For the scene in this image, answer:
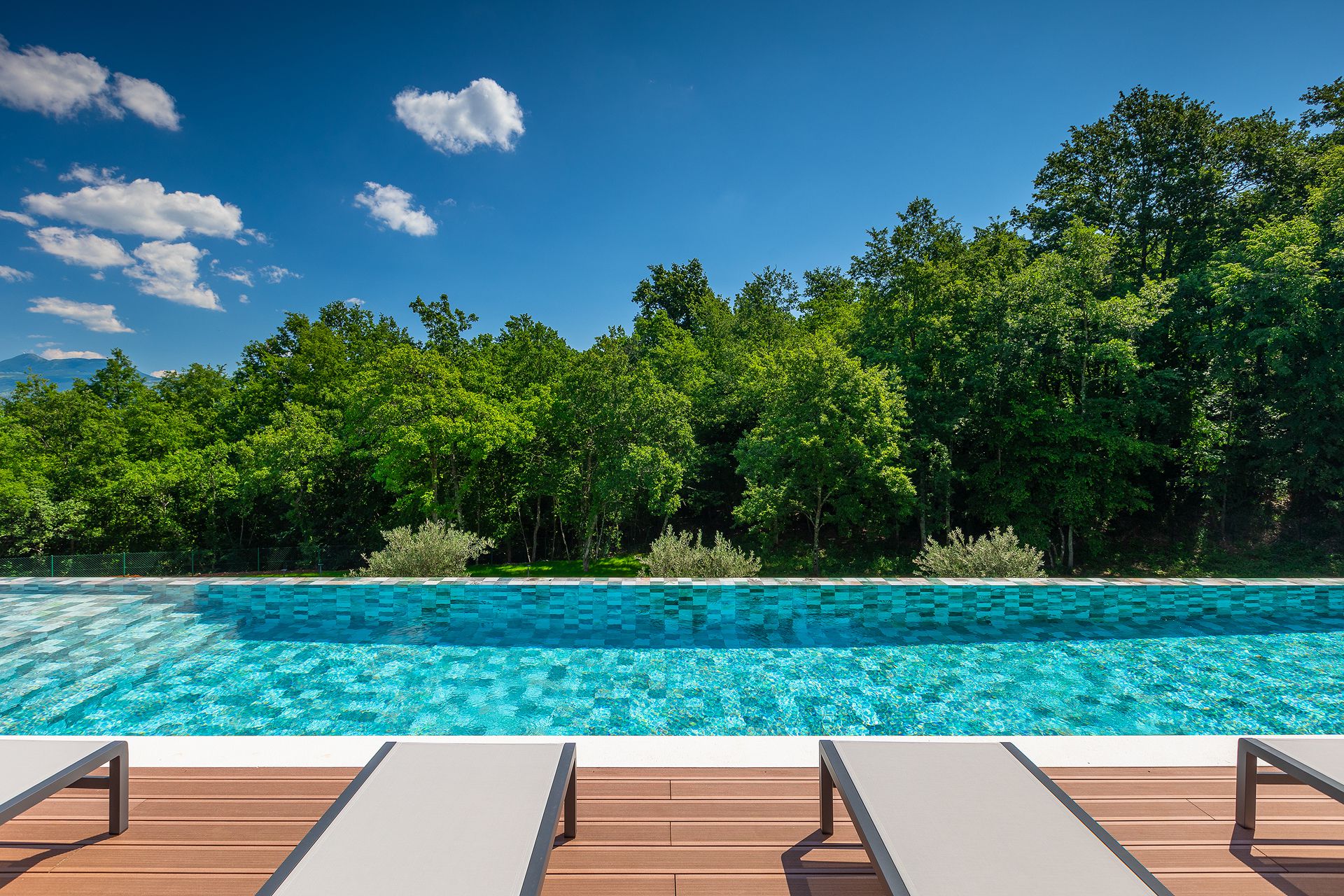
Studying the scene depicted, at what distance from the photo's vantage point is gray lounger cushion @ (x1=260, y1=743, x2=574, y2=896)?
1.51m

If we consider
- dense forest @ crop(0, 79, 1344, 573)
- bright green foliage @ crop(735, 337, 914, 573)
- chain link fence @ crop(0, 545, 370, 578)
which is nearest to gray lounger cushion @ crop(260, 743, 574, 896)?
bright green foliage @ crop(735, 337, 914, 573)

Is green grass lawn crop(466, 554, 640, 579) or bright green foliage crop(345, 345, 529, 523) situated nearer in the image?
bright green foliage crop(345, 345, 529, 523)

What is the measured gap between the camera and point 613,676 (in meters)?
5.41

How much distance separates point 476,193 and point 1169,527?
919 inches

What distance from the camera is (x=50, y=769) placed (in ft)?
6.49

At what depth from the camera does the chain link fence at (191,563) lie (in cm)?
1130

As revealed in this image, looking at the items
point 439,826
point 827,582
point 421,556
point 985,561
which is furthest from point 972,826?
point 421,556

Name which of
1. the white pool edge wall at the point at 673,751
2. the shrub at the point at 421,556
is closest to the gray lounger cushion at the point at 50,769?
the white pool edge wall at the point at 673,751

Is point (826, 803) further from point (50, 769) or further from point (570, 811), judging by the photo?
point (50, 769)

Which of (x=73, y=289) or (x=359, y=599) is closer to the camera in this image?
(x=359, y=599)

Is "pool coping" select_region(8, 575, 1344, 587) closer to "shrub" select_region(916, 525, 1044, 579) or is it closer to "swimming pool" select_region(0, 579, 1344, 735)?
"swimming pool" select_region(0, 579, 1344, 735)

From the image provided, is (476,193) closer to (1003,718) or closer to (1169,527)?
(1003,718)

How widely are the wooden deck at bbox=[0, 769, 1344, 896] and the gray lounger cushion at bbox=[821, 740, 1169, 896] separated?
34 centimetres

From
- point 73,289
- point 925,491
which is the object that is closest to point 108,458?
point 73,289
